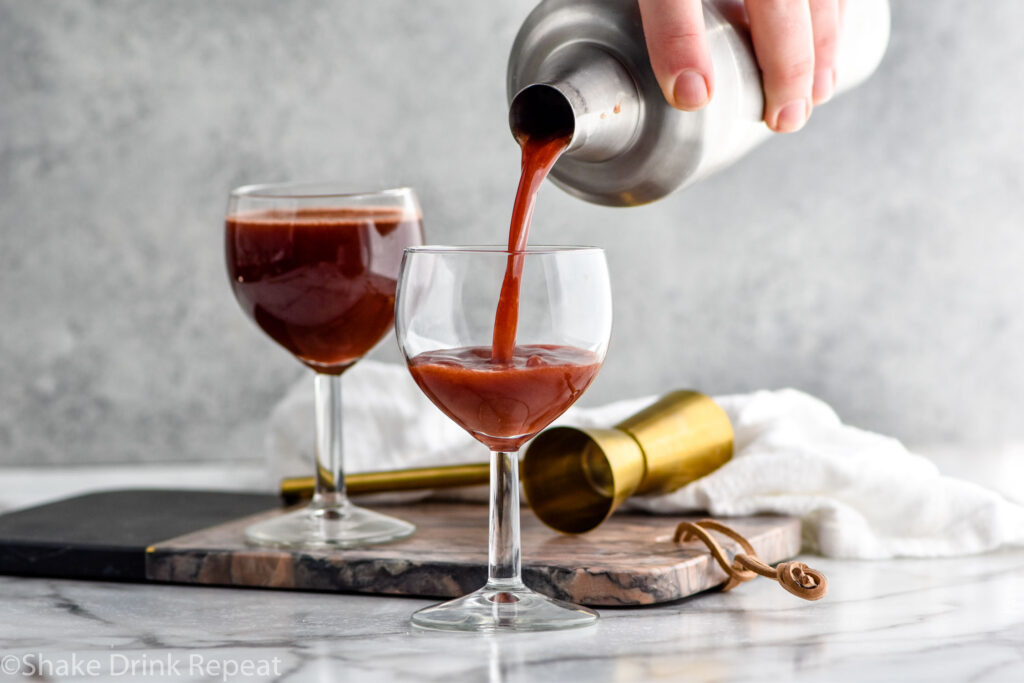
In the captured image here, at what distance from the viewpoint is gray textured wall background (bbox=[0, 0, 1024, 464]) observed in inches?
75.2

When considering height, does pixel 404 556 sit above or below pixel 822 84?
below

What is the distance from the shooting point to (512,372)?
36.5 inches

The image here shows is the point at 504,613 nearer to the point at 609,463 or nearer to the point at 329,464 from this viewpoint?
the point at 609,463

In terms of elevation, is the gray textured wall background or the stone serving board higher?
the gray textured wall background

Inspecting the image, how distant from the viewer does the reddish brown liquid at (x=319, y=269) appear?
4.00 feet

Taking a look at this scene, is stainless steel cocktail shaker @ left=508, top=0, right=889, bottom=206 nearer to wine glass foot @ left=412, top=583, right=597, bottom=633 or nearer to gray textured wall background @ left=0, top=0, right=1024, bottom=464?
wine glass foot @ left=412, top=583, right=597, bottom=633

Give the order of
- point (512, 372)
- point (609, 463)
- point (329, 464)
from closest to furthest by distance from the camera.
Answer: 1. point (512, 372)
2. point (609, 463)
3. point (329, 464)

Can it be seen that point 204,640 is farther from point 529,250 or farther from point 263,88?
point 263,88

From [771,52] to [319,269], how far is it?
1.54 feet

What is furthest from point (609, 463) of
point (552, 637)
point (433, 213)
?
point (433, 213)

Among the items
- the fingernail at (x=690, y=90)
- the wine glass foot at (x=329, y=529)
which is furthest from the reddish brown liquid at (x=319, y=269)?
the fingernail at (x=690, y=90)

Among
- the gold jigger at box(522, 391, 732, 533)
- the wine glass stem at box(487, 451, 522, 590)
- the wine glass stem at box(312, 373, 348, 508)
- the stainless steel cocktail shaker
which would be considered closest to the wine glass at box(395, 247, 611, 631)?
the wine glass stem at box(487, 451, 522, 590)

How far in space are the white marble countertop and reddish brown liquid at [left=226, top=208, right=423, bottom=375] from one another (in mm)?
280

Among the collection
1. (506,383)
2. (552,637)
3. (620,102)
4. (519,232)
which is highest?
(620,102)
